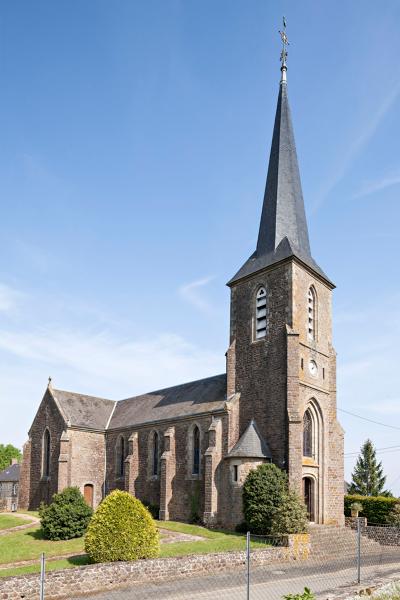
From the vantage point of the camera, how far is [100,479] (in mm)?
40906

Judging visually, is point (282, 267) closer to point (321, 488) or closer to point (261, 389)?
point (261, 389)

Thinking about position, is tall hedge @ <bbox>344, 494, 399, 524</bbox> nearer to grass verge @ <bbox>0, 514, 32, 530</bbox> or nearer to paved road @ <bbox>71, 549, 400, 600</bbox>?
paved road @ <bbox>71, 549, 400, 600</bbox>

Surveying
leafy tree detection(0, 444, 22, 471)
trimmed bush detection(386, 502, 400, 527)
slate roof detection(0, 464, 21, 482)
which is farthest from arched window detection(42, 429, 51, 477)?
leafy tree detection(0, 444, 22, 471)

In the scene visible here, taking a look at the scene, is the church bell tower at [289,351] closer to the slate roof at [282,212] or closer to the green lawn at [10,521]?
the slate roof at [282,212]

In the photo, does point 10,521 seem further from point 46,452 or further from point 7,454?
point 7,454

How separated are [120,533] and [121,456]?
21.9 metres

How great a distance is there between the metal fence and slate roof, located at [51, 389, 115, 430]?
19.4 m

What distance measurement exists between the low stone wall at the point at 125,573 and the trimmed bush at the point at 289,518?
96.7 inches

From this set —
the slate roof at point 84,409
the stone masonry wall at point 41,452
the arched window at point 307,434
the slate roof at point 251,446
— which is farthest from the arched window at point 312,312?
the stone masonry wall at point 41,452

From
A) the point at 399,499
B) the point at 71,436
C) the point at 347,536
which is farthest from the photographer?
the point at 71,436

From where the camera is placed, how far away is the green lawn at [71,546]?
20966mm

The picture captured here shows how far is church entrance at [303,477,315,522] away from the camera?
99.0ft

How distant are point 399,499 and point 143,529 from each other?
2174 cm

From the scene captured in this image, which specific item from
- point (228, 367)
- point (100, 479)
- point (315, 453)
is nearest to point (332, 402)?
point (315, 453)
